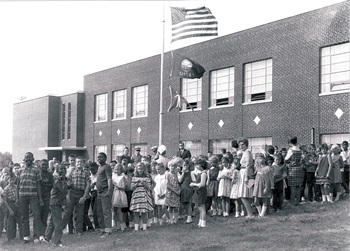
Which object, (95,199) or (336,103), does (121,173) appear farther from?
(336,103)

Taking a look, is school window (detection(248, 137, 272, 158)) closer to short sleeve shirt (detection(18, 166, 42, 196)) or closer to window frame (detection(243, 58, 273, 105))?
window frame (detection(243, 58, 273, 105))

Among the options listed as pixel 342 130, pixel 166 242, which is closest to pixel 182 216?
pixel 166 242

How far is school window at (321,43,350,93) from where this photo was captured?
16.2 meters

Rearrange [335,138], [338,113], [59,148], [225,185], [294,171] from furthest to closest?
[59,148] → [335,138] → [338,113] → [294,171] → [225,185]

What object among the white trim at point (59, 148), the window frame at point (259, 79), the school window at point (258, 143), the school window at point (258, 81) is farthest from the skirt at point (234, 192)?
the white trim at point (59, 148)

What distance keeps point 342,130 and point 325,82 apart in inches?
81.4

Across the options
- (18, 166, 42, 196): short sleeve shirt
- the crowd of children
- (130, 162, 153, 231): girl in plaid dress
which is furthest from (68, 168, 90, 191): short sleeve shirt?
(130, 162, 153, 231): girl in plaid dress

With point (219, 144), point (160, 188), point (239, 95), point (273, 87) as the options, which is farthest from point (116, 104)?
point (160, 188)

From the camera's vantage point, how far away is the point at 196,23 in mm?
16078

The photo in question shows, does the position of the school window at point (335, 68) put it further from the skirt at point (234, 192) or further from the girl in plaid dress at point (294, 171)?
the skirt at point (234, 192)

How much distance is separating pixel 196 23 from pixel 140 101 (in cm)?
1284

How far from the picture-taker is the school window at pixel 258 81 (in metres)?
19.7

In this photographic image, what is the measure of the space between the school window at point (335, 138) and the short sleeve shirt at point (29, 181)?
11.2m

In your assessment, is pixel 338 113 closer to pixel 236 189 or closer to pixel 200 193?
pixel 236 189
